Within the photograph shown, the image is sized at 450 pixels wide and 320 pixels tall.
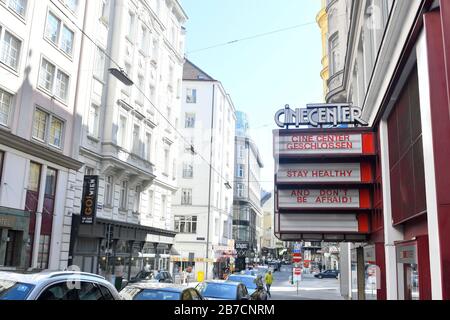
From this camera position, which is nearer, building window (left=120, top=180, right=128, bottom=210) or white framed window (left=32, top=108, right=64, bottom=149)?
white framed window (left=32, top=108, right=64, bottom=149)

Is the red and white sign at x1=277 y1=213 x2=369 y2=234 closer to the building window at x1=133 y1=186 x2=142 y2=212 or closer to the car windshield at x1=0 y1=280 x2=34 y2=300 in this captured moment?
the car windshield at x1=0 y1=280 x2=34 y2=300

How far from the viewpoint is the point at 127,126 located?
1085 inches

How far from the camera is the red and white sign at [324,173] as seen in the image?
11125 mm

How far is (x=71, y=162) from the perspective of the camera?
21.9 meters

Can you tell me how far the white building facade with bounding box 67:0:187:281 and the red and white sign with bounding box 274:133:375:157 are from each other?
466 inches

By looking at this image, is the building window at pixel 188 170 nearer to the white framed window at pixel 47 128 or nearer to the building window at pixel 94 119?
the building window at pixel 94 119

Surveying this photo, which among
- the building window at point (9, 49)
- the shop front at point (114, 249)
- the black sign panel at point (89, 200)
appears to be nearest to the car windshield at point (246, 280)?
the shop front at point (114, 249)

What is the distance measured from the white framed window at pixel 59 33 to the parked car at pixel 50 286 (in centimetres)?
1752

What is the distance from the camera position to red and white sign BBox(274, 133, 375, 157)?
432 inches

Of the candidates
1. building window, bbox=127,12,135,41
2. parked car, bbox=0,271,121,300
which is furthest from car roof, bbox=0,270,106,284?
building window, bbox=127,12,135,41

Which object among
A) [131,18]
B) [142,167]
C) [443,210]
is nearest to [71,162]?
[142,167]

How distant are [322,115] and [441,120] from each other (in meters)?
5.89
